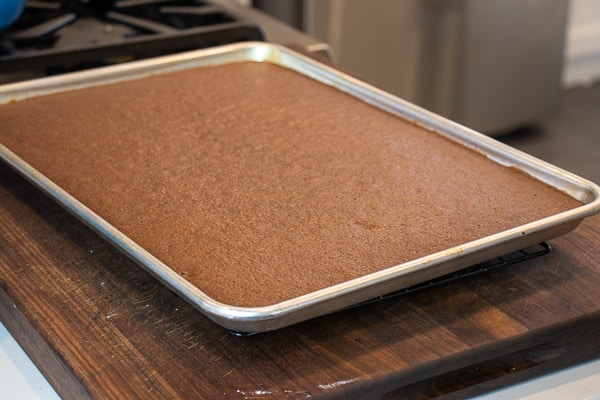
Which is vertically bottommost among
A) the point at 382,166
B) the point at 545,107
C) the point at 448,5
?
the point at 545,107

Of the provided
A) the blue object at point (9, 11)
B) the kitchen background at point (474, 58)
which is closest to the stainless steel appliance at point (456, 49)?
the kitchen background at point (474, 58)

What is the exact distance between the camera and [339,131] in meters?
1.01

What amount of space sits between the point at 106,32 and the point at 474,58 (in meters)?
1.41

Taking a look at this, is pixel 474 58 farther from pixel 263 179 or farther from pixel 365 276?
pixel 365 276

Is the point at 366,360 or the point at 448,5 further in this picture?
the point at 448,5

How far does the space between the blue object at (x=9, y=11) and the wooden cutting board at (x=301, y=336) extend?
1.62 feet

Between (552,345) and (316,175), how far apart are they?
0.29 metres

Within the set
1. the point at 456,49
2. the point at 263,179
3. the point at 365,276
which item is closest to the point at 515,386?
the point at 365,276

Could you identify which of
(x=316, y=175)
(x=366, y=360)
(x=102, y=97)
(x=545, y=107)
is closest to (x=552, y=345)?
(x=366, y=360)

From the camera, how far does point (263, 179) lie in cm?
89

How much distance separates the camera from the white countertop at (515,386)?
2.41 ft

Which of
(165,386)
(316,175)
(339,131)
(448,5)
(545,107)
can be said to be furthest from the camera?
(545,107)

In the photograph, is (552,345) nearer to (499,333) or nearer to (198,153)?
(499,333)

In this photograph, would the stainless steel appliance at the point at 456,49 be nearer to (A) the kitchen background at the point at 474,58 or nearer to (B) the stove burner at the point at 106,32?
(A) the kitchen background at the point at 474,58
